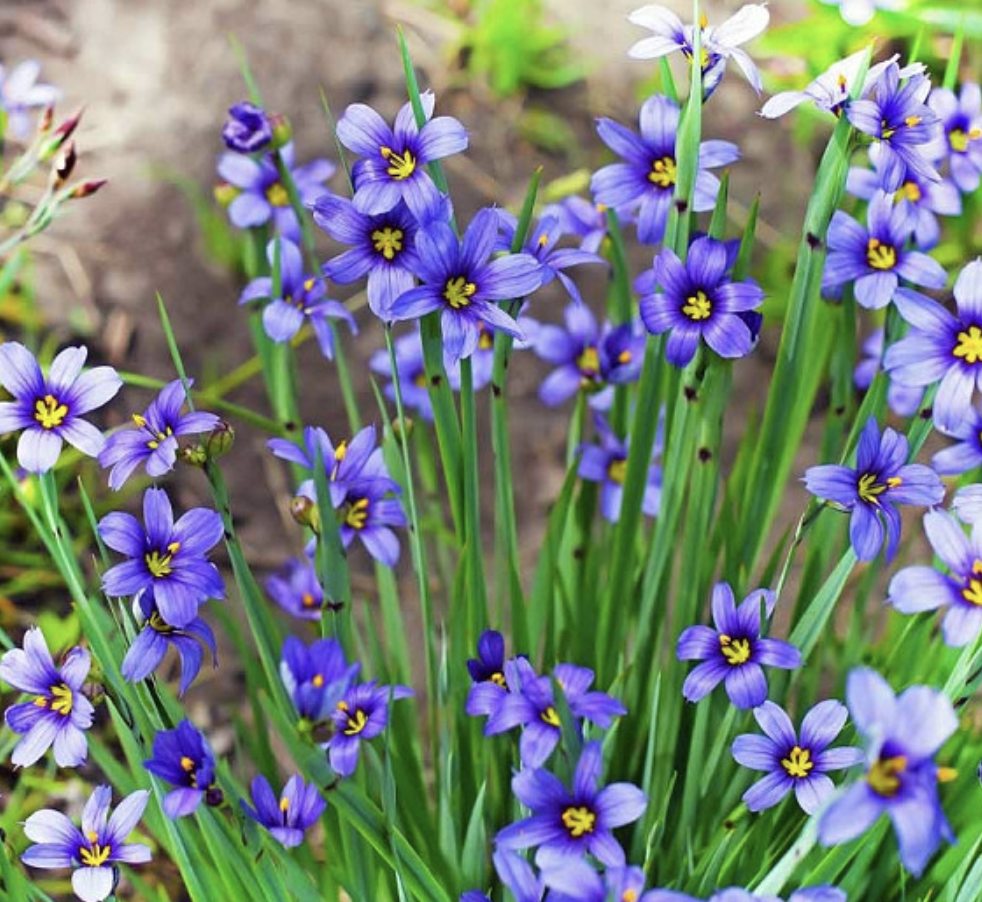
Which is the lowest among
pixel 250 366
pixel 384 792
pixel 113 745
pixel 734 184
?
pixel 113 745

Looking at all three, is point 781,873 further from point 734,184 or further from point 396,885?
point 734,184

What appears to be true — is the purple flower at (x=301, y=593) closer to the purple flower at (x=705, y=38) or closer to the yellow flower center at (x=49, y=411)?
the yellow flower center at (x=49, y=411)

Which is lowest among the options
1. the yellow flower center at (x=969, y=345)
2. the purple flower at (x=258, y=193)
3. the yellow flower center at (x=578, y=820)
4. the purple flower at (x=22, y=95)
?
the yellow flower center at (x=578, y=820)

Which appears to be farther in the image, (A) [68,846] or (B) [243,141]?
(B) [243,141]

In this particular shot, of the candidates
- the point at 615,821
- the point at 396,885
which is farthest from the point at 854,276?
the point at 396,885

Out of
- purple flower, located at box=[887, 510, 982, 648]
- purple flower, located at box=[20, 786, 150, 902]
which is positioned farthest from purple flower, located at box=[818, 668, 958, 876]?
purple flower, located at box=[20, 786, 150, 902]

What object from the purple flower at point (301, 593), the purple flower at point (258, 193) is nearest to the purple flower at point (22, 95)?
the purple flower at point (258, 193)

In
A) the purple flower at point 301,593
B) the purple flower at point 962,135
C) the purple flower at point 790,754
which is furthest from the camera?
the purple flower at point 301,593
